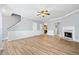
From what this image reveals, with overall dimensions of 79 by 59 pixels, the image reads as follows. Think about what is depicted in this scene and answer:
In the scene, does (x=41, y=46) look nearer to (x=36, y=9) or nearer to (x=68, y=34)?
(x=68, y=34)

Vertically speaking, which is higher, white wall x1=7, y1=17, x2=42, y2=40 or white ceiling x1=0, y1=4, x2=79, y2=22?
white ceiling x1=0, y1=4, x2=79, y2=22

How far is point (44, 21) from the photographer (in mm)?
2152

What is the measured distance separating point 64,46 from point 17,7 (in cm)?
103

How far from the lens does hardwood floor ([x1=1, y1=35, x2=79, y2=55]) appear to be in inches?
81.4

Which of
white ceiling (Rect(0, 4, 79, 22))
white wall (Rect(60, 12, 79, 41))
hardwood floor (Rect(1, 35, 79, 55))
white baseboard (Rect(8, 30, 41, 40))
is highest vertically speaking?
white ceiling (Rect(0, 4, 79, 22))

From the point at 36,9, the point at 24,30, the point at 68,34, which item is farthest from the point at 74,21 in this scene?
the point at 24,30

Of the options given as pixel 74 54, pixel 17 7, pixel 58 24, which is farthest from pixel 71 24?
pixel 17 7

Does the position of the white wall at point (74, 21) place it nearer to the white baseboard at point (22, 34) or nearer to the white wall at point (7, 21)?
the white baseboard at point (22, 34)

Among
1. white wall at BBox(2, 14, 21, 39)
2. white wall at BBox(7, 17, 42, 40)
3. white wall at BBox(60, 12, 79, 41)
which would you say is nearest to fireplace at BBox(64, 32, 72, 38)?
white wall at BBox(60, 12, 79, 41)

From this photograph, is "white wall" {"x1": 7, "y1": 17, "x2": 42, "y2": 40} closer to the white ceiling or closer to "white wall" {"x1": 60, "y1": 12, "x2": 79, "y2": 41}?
the white ceiling

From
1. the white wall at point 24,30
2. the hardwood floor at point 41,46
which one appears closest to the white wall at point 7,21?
the white wall at point 24,30

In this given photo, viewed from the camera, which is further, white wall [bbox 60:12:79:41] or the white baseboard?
the white baseboard

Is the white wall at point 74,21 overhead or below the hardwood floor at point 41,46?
overhead

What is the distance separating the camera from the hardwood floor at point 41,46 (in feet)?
6.78
